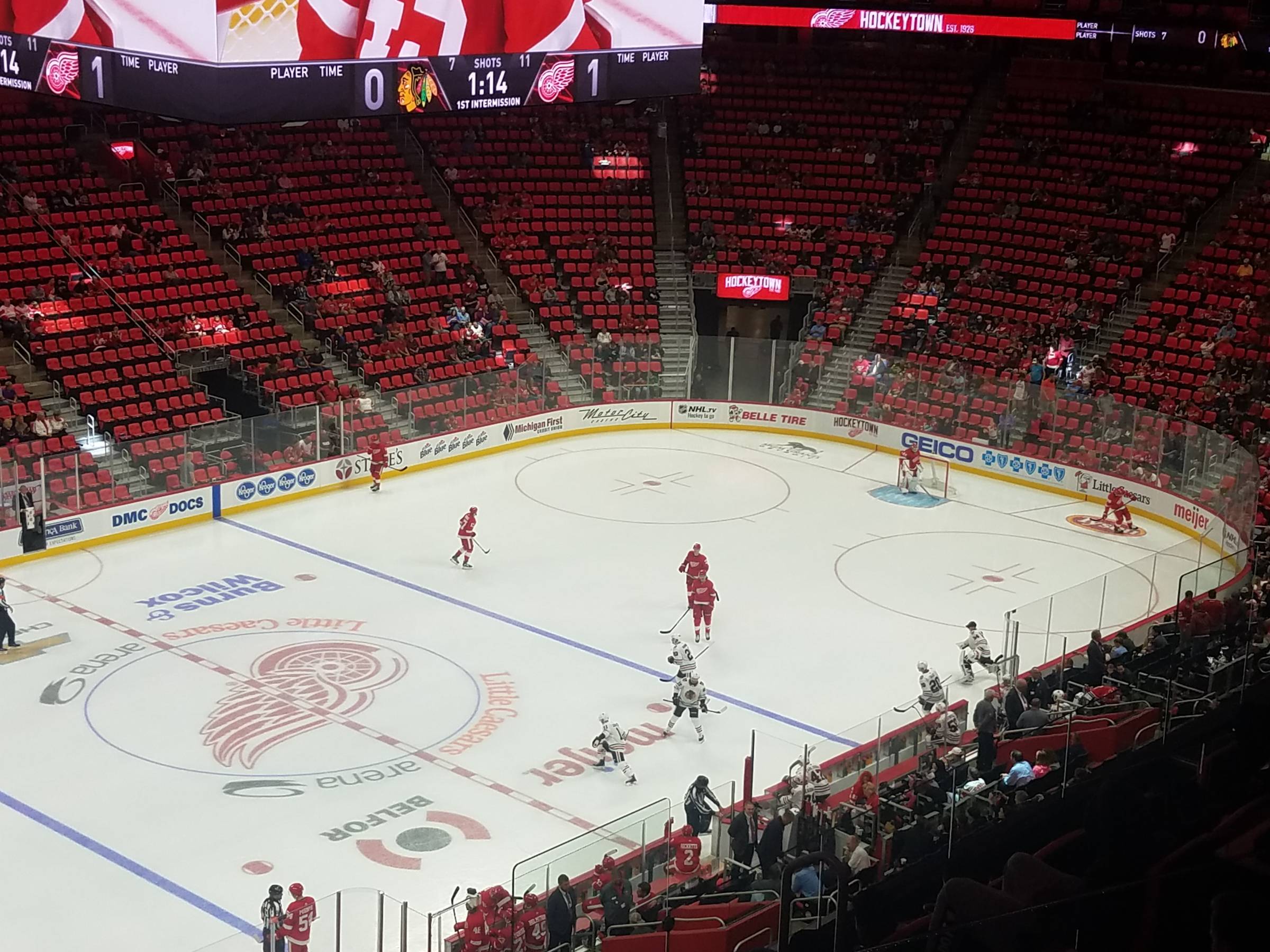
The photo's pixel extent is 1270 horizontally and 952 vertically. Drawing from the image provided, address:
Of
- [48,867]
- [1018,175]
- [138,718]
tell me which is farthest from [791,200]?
[48,867]

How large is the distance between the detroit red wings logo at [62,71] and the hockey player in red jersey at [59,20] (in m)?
0.30

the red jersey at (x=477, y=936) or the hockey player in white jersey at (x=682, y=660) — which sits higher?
the hockey player in white jersey at (x=682, y=660)

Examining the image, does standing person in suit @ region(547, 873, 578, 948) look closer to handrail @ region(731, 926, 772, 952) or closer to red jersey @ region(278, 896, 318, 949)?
handrail @ region(731, 926, 772, 952)

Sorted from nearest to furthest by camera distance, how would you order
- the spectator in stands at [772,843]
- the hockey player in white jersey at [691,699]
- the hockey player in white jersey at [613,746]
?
the spectator in stands at [772,843] < the hockey player in white jersey at [613,746] < the hockey player in white jersey at [691,699]

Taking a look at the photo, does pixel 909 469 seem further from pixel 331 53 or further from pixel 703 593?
pixel 331 53

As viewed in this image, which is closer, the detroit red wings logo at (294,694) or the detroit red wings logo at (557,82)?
the detroit red wings logo at (294,694)

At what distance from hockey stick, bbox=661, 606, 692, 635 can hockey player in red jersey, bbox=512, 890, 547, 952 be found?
9253mm

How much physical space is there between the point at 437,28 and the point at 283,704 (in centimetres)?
1146

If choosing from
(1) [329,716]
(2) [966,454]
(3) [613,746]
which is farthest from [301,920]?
(2) [966,454]

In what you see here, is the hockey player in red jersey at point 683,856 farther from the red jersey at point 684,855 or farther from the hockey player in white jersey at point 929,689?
the hockey player in white jersey at point 929,689

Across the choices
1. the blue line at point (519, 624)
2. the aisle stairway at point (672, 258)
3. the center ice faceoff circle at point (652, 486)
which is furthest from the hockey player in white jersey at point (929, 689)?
the aisle stairway at point (672, 258)

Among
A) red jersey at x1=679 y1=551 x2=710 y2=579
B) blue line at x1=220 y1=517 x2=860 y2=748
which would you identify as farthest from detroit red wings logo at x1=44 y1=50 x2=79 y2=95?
red jersey at x1=679 y1=551 x2=710 y2=579

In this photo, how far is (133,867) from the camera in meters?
16.1

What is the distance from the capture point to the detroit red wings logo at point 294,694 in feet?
62.6
